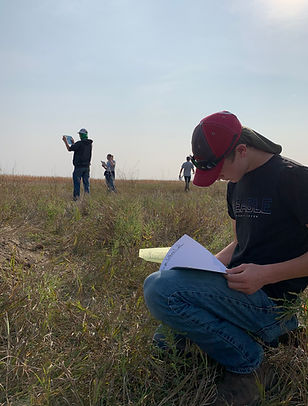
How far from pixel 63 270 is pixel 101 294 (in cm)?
57

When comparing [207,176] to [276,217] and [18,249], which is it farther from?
[18,249]

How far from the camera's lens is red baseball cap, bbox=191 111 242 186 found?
1533 mm

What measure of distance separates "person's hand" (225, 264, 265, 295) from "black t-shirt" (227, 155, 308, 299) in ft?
0.46

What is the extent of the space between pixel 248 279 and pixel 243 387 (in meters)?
0.45

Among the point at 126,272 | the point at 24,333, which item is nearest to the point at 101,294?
the point at 126,272

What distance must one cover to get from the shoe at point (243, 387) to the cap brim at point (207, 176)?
840mm

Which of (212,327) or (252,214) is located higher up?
(252,214)

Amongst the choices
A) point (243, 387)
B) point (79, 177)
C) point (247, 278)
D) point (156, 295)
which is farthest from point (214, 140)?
point (79, 177)

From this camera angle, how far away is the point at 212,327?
1.46m

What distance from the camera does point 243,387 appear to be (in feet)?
4.75

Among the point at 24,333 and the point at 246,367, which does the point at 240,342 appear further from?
the point at 24,333

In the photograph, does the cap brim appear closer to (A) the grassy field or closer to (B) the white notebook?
(B) the white notebook

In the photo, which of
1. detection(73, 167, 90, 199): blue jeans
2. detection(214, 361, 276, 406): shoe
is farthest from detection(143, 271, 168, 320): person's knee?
detection(73, 167, 90, 199): blue jeans

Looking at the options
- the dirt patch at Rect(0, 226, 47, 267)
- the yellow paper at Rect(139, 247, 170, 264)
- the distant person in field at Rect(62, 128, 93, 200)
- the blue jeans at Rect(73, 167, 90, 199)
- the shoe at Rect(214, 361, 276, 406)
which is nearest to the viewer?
the shoe at Rect(214, 361, 276, 406)
